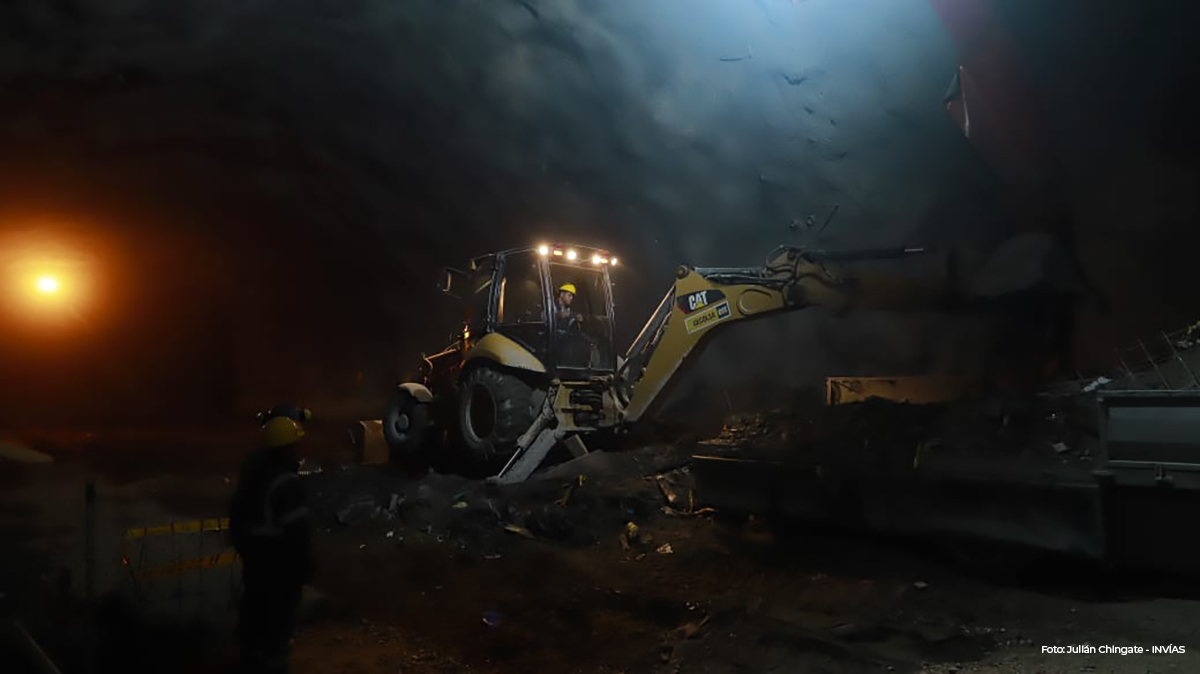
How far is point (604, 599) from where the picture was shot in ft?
17.7

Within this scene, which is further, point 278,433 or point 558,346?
point 558,346

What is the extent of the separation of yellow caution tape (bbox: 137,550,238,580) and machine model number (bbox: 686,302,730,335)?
4.74 m

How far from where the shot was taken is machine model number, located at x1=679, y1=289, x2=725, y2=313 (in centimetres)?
779

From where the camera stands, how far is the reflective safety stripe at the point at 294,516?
3605 mm

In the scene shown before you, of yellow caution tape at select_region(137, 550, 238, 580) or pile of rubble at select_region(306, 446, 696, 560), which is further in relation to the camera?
pile of rubble at select_region(306, 446, 696, 560)

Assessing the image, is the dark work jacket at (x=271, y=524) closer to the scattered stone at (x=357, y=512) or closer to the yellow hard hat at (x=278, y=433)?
the yellow hard hat at (x=278, y=433)

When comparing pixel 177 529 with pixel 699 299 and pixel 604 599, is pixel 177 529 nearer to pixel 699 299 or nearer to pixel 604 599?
pixel 604 599

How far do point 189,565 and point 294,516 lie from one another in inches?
72.2

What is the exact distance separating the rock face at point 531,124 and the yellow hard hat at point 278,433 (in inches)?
276

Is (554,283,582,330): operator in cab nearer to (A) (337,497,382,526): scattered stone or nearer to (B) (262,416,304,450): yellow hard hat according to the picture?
(A) (337,497,382,526): scattered stone

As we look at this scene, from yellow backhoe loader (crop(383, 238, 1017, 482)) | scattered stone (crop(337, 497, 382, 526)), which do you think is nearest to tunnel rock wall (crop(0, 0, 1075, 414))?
yellow backhoe loader (crop(383, 238, 1017, 482))

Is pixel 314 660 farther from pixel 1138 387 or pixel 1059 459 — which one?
pixel 1138 387

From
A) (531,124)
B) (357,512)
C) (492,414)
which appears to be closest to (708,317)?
(492,414)

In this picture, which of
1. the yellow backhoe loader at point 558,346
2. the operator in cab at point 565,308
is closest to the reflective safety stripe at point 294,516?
the yellow backhoe loader at point 558,346
